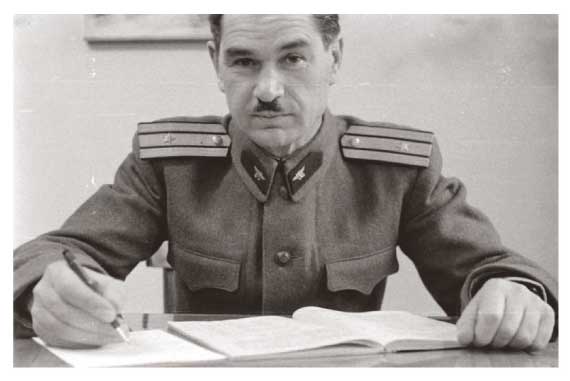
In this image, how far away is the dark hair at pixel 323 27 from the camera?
1271 millimetres

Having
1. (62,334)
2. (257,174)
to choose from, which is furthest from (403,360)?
(257,174)

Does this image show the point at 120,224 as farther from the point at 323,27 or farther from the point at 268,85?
the point at 323,27

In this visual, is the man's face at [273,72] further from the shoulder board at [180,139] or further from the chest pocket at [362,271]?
the chest pocket at [362,271]

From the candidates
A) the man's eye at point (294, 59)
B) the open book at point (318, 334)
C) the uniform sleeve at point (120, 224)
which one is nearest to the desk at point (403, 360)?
the open book at point (318, 334)

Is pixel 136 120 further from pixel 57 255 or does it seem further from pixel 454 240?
pixel 454 240

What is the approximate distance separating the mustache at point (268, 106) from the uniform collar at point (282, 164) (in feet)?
0.30

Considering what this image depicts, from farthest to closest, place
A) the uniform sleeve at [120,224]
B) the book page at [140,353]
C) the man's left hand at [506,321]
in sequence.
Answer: the uniform sleeve at [120,224]
the man's left hand at [506,321]
the book page at [140,353]

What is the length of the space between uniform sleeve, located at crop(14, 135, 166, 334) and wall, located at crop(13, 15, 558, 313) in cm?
4

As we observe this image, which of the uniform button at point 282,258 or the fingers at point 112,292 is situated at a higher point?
the fingers at point 112,292

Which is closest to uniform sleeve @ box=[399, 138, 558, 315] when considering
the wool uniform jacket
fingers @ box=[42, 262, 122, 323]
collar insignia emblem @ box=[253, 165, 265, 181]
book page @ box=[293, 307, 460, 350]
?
the wool uniform jacket

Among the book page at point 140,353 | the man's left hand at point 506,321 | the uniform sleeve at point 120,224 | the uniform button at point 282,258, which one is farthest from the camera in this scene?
the uniform button at point 282,258

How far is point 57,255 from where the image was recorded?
1.05 m

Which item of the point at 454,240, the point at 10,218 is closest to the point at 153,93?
the point at 10,218

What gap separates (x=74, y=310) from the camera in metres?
0.92
